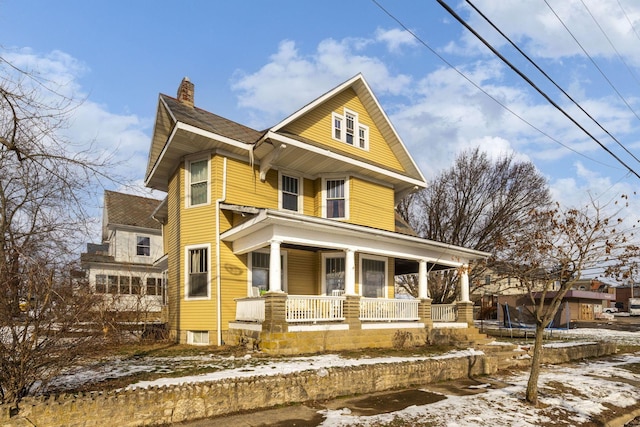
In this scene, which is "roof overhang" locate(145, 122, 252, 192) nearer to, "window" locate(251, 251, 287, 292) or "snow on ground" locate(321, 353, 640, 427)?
"window" locate(251, 251, 287, 292)

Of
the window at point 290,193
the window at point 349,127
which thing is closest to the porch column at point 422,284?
the window at point 290,193

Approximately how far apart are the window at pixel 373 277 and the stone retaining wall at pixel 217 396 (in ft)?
20.4

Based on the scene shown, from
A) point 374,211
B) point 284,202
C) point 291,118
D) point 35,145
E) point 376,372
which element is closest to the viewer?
point 35,145

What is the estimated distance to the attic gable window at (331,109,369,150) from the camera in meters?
17.8

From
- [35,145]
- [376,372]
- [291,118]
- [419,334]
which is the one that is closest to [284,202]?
[291,118]

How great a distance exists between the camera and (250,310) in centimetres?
1357

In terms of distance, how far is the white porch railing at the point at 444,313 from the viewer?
57.5 feet

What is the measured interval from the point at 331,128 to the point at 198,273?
24.4ft

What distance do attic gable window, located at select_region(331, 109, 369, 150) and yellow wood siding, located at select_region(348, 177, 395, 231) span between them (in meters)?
1.68

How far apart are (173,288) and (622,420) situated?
45.2 ft

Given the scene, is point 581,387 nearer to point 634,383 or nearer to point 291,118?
point 634,383

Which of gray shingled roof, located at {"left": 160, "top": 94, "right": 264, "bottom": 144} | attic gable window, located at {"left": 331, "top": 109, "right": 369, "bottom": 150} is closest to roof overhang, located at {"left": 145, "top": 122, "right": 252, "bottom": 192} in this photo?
gray shingled roof, located at {"left": 160, "top": 94, "right": 264, "bottom": 144}

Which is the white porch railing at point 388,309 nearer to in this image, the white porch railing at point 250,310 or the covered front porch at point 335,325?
the covered front porch at point 335,325

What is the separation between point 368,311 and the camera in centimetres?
1472
